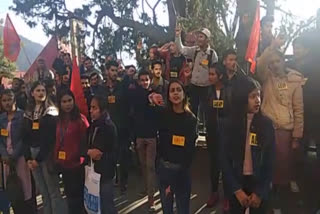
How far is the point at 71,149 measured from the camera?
500cm

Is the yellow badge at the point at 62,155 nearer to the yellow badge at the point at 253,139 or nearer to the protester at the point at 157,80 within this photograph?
the protester at the point at 157,80

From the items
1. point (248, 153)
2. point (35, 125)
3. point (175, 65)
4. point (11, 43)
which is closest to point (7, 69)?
point (11, 43)

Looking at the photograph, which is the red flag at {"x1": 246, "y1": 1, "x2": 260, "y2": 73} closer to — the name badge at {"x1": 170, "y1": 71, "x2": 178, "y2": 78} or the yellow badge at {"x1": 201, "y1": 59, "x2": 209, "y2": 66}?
the yellow badge at {"x1": 201, "y1": 59, "x2": 209, "y2": 66}

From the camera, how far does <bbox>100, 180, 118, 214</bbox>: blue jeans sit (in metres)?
4.74

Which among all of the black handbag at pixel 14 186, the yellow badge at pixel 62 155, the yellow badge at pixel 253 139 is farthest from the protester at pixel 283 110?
the black handbag at pixel 14 186

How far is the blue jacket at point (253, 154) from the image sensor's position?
12.8 ft

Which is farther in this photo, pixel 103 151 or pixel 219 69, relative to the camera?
A: pixel 219 69

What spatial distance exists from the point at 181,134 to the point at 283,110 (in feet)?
3.54

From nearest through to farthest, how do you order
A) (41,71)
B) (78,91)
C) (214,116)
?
(214,116) → (78,91) → (41,71)

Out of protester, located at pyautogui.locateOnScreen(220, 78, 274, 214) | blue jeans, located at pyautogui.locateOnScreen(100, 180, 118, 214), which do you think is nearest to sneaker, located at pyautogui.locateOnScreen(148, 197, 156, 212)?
blue jeans, located at pyautogui.locateOnScreen(100, 180, 118, 214)

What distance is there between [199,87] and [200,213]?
1.63m

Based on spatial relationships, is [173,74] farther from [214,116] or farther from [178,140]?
[178,140]

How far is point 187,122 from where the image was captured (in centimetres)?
468

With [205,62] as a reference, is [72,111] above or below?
below
